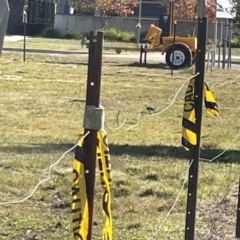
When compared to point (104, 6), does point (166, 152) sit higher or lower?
lower

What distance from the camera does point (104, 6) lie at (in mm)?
50062

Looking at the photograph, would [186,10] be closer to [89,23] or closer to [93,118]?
[89,23]

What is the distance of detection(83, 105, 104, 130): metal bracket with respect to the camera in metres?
3.54

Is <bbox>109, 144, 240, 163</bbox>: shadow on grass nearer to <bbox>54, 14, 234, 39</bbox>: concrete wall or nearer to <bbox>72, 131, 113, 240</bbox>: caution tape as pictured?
<bbox>72, 131, 113, 240</bbox>: caution tape

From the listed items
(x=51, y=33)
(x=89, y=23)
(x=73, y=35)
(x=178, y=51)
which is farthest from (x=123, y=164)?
(x=89, y=23)

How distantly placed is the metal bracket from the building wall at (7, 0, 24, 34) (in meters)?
46.9

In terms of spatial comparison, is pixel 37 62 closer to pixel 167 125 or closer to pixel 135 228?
pixel 167 125

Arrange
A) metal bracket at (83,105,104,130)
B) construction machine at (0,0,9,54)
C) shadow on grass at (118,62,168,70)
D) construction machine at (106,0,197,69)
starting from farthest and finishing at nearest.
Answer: shadow on grass at (118,62,168,70)
construction machine at (106,0,197,69)
metal bracket at (83,105,104,130)
construction machine at (0,0,9,54)

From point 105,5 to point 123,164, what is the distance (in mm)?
42490

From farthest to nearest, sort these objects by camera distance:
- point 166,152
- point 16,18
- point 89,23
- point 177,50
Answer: point 89,23
point 16,18
point 177,50
point 166,152

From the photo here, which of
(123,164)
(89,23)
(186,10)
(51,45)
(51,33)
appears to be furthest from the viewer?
(89,23)

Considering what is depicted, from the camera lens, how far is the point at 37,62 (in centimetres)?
2556

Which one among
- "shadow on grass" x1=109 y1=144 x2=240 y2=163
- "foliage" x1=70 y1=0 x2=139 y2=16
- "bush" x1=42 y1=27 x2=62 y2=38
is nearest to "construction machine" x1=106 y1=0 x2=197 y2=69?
"shadow on grass" x1=109 y1=144 x2=240 y2=163

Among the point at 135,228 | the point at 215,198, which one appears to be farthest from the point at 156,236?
the point at 215,198
